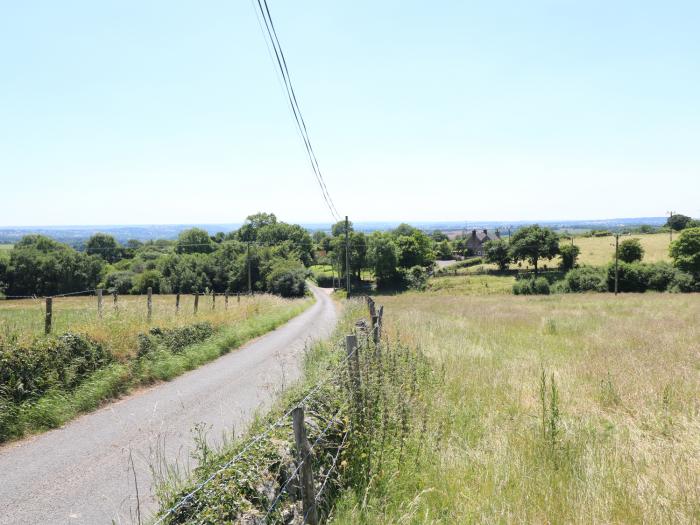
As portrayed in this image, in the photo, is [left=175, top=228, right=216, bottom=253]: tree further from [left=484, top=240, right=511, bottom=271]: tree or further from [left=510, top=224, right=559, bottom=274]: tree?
[left=510, top=224, right=559, bottom=274]: tree

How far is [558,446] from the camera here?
219 inches

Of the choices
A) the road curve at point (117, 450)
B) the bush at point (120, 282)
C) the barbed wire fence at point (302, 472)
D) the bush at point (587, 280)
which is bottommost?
the bush at point (120, 282)

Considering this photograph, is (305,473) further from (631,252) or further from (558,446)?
(631,252)

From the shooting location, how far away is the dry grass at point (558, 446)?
163 inches

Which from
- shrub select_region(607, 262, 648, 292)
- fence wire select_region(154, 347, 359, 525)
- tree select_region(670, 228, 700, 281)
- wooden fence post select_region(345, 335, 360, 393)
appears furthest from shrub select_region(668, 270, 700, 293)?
fence wire select_region(154, 347, 359, 525)

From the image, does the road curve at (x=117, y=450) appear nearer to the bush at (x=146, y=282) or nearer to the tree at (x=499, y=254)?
the bush at (x=146, y=282)

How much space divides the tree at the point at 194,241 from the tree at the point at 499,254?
2718 inches

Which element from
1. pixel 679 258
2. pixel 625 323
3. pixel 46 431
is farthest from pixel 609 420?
pixel 679 258

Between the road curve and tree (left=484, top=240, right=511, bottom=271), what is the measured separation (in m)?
84.4

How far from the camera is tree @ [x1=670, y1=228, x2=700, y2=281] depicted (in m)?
64.6

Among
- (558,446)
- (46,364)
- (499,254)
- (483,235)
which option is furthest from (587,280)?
(483,235)

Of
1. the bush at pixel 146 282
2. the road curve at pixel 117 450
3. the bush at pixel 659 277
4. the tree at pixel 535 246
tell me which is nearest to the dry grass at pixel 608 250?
the tree at pixel 535 246

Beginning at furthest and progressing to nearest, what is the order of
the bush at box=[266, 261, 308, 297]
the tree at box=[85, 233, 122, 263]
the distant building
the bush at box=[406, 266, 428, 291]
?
the distant building
the tree at box=[85, 233, 122, 263]
the bush at box=[406, 266, 428, 291]
the bush at box=[266, 261, 308, 297]

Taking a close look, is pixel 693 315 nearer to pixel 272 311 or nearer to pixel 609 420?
pixel 609 420
